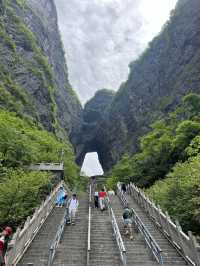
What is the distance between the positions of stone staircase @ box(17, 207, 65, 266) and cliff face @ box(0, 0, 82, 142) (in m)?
36.4

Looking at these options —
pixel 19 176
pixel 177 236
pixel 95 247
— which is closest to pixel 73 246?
pixel 95 247

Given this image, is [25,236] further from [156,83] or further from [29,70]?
[156,83]

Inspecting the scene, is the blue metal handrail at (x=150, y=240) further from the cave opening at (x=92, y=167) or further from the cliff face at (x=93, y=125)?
the cliff face at (x=93, y=125)

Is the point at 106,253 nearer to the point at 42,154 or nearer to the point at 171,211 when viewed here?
the point at 171,211

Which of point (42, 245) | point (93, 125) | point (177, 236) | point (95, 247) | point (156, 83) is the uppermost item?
point (93, 125)

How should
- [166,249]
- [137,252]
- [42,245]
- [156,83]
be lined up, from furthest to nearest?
[156,83] < [42,245] < [166,249] < [137,252]

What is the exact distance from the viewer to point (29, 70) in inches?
2781

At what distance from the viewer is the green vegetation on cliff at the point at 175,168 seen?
1705cm

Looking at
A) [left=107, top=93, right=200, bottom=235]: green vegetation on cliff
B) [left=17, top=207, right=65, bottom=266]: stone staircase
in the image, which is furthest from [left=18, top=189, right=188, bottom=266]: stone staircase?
[left=107, top=93, right=200, bottom=235]: green vegetation on cliff

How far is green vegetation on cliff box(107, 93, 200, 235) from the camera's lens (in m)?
17.0

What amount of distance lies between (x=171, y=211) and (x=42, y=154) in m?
24.3

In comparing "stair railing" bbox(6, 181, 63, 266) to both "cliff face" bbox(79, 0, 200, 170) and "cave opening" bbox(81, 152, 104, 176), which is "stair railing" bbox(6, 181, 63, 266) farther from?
"cliff face" bbox(79, 0, 200, 170)

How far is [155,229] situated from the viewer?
53.9 ft

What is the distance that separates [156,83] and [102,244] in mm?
76846
